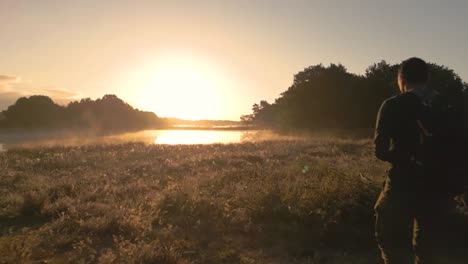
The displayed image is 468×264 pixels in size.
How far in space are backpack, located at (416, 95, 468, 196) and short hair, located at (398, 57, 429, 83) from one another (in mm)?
365

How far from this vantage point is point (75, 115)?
8812 centimetres

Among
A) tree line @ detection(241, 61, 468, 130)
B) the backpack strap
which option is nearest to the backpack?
the backpack strap

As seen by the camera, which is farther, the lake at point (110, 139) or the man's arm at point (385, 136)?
the lake at point (110, 139)

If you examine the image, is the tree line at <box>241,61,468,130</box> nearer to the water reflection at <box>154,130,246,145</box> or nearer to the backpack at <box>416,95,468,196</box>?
the water reflection at <box>154,130,246,145</box>

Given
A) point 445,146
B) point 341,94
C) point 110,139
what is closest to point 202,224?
point 445,146

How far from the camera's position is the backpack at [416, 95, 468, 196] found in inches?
167

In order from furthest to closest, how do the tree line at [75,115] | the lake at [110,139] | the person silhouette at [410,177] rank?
the tree line at [75,115]
the lake at [110,139]
the person silhouette at [410,177]

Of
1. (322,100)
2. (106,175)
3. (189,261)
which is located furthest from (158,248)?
(322,100)

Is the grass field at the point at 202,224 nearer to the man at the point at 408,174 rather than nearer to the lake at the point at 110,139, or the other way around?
the man at the point at 408,174

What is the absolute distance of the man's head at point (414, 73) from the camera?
4613 millimetres

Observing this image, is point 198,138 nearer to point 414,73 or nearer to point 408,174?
point 414,73

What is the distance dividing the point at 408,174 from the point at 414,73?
1068mm

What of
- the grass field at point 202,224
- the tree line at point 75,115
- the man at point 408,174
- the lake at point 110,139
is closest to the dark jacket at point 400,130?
the man at point 408,174

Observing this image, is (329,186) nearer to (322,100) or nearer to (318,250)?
(318,250)
